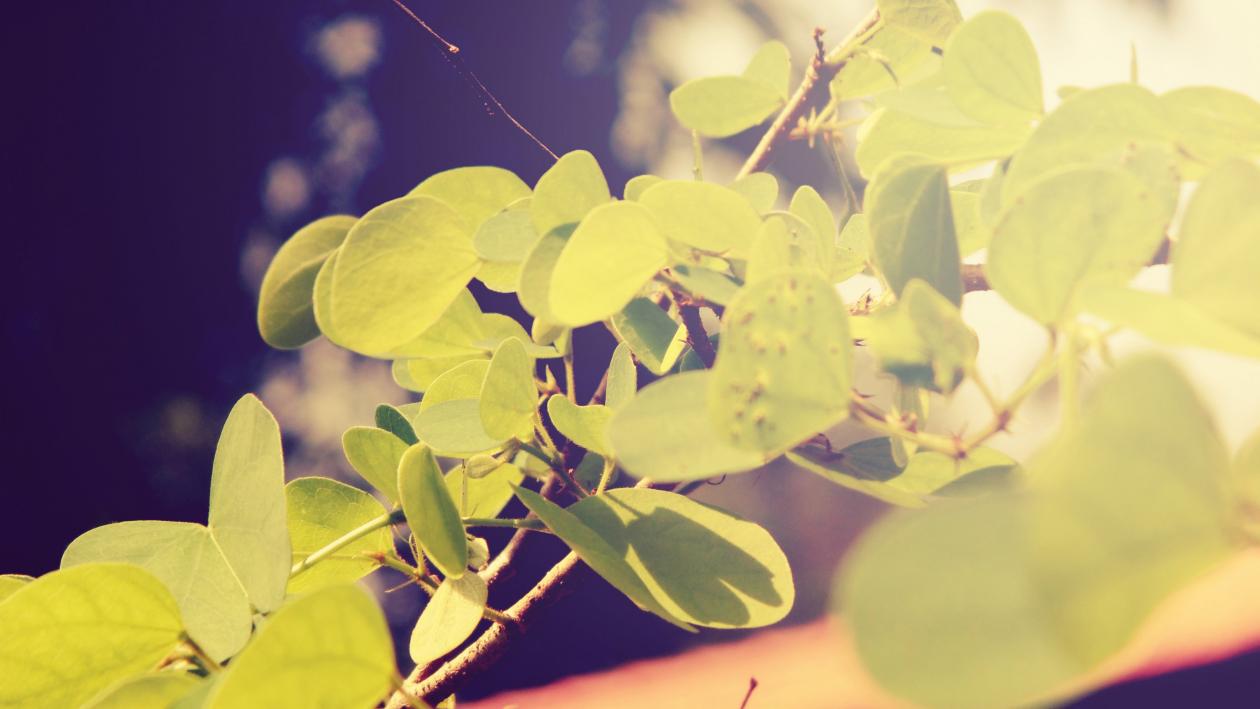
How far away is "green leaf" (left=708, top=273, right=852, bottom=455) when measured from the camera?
0.19 meters

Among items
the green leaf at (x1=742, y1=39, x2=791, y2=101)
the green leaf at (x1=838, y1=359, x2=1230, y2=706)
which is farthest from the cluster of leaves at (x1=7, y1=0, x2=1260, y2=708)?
the green leaf at (x1=742, y1=39, x2=791, y2=101)

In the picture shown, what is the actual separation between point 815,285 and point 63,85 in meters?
1.53

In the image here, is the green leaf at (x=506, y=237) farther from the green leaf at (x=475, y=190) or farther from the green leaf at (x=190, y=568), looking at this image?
the green leaf at (x=190, y=568)

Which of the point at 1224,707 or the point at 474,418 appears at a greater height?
the point at 474,418

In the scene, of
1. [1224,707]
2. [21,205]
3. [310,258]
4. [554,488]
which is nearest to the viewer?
[310,258]

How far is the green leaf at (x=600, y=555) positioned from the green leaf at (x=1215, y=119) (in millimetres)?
219

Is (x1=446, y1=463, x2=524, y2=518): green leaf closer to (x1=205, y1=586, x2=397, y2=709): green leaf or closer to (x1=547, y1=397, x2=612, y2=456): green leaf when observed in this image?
(x1=547, y1=397, x2=612, y2=456): green leaf

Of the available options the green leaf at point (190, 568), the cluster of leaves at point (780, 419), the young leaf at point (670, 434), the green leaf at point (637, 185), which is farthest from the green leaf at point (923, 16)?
the green leaf at point (190, 568)

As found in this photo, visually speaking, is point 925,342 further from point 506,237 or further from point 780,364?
point 506,237

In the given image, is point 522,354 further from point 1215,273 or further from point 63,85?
point 63,85

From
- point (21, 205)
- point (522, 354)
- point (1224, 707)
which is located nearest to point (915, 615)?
point (522, 354)

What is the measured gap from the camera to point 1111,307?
0.17 meters

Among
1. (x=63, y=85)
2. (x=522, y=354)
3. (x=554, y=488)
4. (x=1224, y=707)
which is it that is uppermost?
(x=63, y=85)

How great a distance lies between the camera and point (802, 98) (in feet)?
1.36
